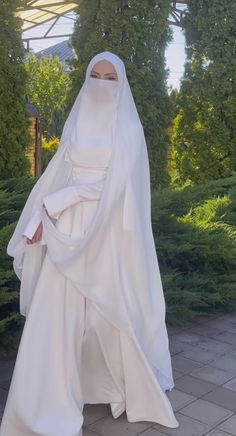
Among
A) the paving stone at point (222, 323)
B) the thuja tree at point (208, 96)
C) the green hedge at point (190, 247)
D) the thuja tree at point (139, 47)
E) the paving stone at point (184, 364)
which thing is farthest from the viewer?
the thuja tree at point (208, 96)

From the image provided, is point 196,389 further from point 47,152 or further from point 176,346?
point 47,152

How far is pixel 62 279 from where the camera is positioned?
9.30 feet

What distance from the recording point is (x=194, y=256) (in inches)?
215

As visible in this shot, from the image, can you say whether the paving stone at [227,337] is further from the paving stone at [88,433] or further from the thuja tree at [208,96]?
the thuja tree at [208,96]

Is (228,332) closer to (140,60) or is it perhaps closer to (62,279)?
(62,279)

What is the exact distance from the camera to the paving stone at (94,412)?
312 cm

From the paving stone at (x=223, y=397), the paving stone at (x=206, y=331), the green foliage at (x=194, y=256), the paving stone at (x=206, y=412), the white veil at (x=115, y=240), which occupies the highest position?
the white veil at (x=115, y=240)

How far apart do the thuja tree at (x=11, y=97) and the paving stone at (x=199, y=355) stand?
2681 millimetres

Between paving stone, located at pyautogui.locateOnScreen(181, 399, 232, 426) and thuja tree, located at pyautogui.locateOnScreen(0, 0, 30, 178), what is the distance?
3.33 metres

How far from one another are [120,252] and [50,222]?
41 cm

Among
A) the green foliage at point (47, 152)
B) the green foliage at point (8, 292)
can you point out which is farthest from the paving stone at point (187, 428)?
the green foliage at point (47, 152)

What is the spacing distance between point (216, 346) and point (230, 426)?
1397 mm

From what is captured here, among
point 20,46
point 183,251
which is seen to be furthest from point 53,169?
point 20,46

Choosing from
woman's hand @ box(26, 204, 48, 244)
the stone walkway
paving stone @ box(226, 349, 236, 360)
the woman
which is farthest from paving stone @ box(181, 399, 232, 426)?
woman's hand @ box(26, 204, 48, 244)
